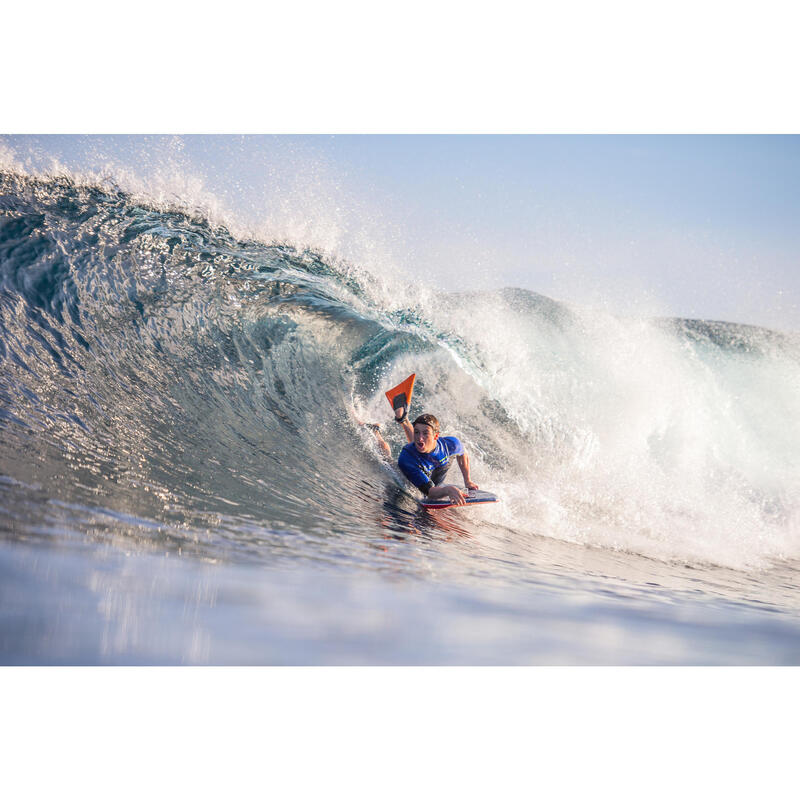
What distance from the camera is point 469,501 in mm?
3488

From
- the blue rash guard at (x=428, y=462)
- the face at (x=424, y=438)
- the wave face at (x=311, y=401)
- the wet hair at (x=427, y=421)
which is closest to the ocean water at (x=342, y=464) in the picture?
the wave face at (x=311, y=401)

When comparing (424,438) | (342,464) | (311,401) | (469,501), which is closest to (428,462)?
(424,438)

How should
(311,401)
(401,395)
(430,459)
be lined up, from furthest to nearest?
(311,401), (401,395), (430,459)

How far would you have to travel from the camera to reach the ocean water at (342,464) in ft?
6.40

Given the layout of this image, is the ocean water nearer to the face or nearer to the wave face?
the wave face

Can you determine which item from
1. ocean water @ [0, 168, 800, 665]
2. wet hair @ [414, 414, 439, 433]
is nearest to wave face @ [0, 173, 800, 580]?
ocean water @ [0, 168, 800, 665]

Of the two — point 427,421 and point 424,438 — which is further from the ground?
point 427,421

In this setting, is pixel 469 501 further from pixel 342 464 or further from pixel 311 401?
pixel 311 401

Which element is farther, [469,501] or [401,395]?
[401,395]

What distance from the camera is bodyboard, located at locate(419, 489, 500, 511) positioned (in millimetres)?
3502

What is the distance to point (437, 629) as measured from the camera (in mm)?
2018

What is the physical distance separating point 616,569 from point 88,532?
241 centimetres

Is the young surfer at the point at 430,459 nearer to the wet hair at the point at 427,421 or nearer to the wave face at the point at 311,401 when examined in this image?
the wet hair at the point at 427,421

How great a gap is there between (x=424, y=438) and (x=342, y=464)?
24.3 inches
